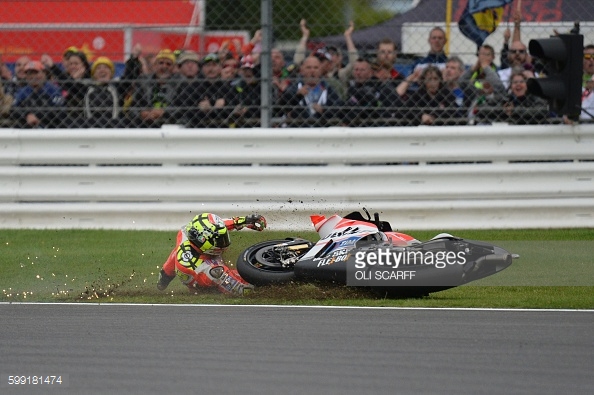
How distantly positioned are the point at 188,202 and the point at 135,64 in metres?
1.37

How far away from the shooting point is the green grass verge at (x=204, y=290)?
23.3ft

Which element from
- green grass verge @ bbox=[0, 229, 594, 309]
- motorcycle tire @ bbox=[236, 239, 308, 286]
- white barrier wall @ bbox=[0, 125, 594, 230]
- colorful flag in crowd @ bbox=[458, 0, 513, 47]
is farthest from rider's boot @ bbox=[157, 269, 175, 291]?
colorful flag in crowd @ bbox=[458, 0, 513, 47]

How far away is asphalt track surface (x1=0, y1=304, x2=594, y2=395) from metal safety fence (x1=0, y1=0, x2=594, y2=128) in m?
3.45

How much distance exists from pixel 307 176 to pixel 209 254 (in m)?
2.56

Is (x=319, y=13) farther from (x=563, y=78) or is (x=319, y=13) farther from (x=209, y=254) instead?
(x=209, y=254)

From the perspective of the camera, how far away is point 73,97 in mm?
10148

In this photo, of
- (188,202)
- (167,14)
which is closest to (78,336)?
(188,202)

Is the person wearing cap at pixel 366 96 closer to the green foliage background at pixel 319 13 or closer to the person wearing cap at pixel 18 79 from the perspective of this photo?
the green foliage background at pixel 319 13

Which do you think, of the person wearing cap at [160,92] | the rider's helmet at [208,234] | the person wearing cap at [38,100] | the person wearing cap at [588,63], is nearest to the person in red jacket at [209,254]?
the rider's helmet at [208,234]

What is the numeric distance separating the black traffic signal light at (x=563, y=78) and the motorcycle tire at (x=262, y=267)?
8.79 feet

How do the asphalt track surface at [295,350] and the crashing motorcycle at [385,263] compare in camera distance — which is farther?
the crashing motorcycle at [385,263]

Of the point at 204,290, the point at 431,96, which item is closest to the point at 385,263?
the point at 204,290

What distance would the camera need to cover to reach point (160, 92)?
1011cm

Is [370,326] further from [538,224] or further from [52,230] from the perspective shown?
[52,230]
